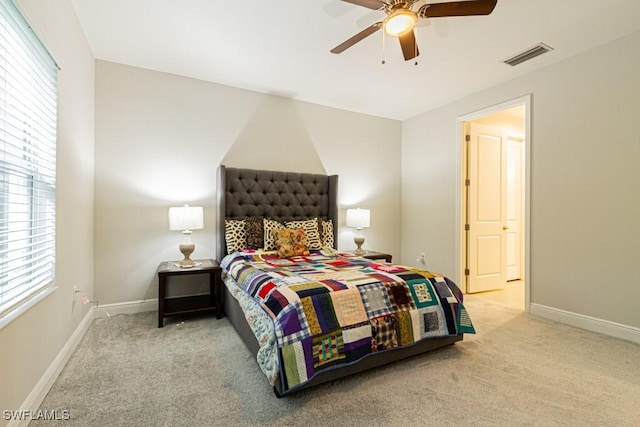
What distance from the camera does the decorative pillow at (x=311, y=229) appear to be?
3.63 meters

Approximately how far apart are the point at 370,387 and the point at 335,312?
513mm

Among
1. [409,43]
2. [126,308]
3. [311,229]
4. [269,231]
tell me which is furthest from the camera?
[311,229]

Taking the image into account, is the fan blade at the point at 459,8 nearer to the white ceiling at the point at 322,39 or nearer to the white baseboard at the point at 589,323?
the white ceiling at the point at 322,39

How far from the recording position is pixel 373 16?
2438 mm

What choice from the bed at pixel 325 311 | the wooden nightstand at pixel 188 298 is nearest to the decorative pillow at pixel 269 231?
the bed at pixel 325 311

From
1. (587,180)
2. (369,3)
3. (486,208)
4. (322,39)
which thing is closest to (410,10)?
(369,3)

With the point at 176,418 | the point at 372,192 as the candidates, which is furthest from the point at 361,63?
the point at 176,418

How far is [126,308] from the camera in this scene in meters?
3.20

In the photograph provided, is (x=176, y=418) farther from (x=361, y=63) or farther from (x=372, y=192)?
(x=372, y=192)

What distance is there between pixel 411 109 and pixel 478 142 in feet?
3.56

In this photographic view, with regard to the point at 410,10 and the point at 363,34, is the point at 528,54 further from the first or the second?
the point at 363,34

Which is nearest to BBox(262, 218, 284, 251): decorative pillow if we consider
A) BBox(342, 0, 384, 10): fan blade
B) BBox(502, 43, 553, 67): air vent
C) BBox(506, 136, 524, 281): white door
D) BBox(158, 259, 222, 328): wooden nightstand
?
BBox(158, 259, 222, 328): wooden nightstand

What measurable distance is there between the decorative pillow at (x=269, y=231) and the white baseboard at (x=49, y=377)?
176 cm

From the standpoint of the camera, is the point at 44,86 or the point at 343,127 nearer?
the point at 44,86
